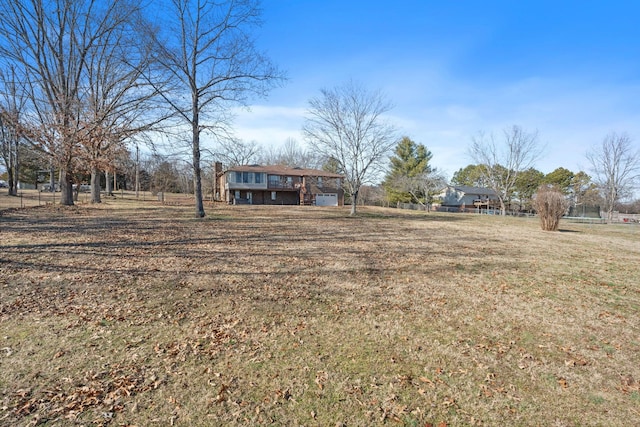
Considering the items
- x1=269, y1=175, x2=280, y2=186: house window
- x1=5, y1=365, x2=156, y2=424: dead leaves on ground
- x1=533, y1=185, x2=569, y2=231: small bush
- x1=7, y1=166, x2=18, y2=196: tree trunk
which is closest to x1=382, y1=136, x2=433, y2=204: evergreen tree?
x1=269, y1=175, x2=280, y2=186: house window

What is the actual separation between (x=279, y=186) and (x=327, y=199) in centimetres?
723

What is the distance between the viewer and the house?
131 ft

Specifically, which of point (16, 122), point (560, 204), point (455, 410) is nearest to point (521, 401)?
point (455, 410)

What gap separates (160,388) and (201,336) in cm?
108

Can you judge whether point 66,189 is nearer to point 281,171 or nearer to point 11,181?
point 11,181

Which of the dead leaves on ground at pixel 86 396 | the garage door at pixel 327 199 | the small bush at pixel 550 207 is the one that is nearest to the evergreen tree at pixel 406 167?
the garage door at pixel 327 199

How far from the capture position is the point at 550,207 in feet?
56.3

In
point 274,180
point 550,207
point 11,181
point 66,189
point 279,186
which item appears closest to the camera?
point 550,207

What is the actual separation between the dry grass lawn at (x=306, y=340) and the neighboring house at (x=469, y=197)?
48149mm

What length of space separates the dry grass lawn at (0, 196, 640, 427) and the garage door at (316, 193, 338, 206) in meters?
34.8

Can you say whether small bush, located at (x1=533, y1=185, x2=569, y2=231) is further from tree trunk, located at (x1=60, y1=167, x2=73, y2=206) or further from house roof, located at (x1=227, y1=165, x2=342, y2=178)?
tree trunk, located at (x1=60, y1=167, x2=73, y2=206)

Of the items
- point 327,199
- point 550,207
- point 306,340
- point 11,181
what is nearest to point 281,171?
point 327,199

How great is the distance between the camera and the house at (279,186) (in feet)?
131

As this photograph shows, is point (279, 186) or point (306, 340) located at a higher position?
point (279, 186)
